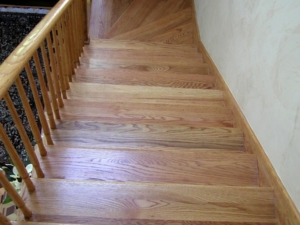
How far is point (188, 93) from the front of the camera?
6.53ft

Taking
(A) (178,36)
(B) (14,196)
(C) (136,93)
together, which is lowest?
(A) (178,36)

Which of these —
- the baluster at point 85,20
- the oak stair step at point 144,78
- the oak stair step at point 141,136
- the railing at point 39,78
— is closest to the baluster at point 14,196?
the railing at point 39,78

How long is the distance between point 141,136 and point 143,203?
488mm

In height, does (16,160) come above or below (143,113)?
above

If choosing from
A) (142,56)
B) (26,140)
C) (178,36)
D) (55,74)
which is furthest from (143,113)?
(178,36)

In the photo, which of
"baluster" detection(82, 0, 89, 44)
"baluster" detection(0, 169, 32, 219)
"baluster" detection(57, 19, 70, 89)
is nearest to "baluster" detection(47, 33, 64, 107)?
"baluster" detection(57, 19, 70, 89)

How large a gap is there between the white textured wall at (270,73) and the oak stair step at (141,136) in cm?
19

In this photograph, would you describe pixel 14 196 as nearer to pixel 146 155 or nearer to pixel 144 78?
pixel 146 155

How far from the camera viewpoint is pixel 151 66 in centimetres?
252

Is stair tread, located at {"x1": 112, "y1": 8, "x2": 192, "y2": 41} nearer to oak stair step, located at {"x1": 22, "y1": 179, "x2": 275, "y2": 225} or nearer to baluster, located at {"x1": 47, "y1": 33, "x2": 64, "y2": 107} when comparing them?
baluster, located at {"x1": 47, "y1": 33, "x2": 64, "y2": 107}

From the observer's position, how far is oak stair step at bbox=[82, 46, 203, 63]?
8.50ft

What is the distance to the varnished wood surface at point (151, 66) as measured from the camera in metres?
2.45

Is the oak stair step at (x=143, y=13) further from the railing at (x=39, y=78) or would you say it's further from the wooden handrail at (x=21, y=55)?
the wooden handrail at (x=21, y=55)

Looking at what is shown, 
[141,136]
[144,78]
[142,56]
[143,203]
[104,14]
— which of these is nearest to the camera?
[143,203]
